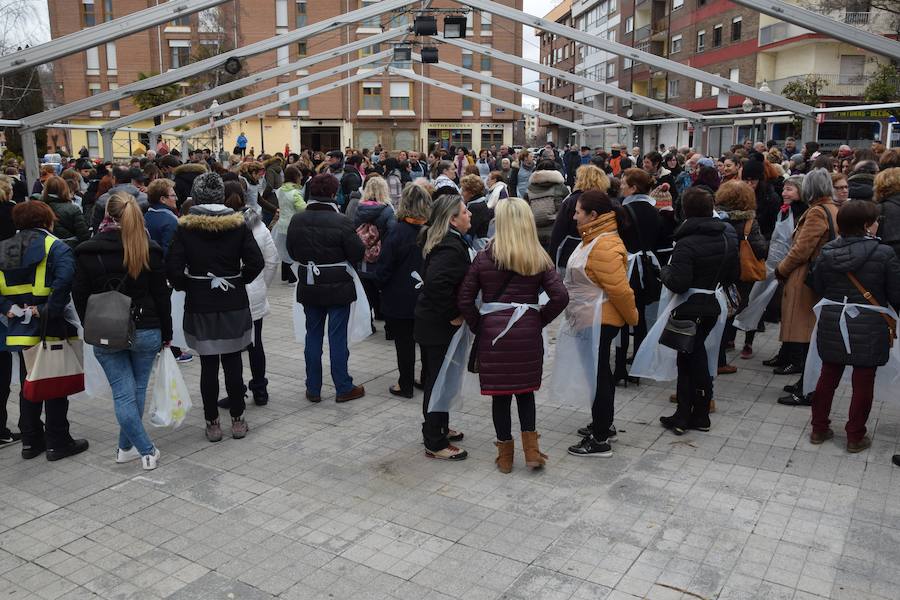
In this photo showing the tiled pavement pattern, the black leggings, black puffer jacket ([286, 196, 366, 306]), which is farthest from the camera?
black puffer jacket ([286, 196, 366, 306])

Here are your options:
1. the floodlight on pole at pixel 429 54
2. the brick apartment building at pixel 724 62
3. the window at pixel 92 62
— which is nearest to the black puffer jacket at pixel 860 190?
the brick apartment building at pixel 724 62

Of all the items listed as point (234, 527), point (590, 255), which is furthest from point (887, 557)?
point (234, 527)

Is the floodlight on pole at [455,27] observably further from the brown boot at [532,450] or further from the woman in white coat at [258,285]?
the brown boot at [532,450]

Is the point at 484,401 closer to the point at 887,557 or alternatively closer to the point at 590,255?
the point at 590,255

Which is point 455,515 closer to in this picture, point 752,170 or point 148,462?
point 148,462

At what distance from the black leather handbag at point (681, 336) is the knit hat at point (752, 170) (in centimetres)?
337

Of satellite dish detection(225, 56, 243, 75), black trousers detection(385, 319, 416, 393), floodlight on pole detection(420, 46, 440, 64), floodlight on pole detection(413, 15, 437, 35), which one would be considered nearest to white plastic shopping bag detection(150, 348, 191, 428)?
black trousers detection(385, 319, 416, 393)

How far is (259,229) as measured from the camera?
6207 mm

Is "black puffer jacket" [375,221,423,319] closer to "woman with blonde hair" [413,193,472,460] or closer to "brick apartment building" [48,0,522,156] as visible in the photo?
"woman with blonde hair" [413,193,472,460]

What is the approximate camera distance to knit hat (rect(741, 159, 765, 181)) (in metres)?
7.95

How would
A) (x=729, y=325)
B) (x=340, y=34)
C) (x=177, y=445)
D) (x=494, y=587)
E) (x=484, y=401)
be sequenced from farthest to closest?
(x=340, y=34) → (x=729, y=325) → (x=484, y=401) → (x=177, y=445) → (x=494, y=587)

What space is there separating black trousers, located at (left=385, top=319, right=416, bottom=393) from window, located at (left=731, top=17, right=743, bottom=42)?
128 ft

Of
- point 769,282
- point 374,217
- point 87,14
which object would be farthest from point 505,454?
point 87,14

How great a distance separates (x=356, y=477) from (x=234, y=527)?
898 millimetres
